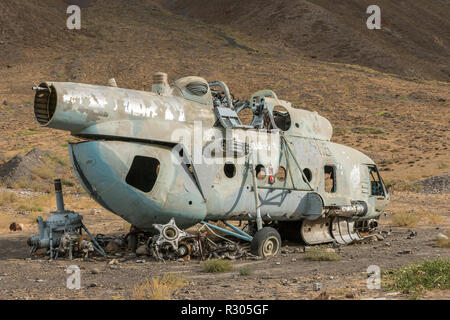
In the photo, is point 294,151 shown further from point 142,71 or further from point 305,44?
point 305,44

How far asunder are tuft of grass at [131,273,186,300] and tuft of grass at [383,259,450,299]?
3.41 m

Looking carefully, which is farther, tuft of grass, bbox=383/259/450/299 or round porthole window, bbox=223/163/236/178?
round porthole window, bbox=223/163/236/178

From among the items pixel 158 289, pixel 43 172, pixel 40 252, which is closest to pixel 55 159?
pixel 43 172

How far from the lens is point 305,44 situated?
81875 millimetres

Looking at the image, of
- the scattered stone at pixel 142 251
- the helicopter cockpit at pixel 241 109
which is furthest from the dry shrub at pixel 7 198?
the helicopter cockpit at pixel 241 109

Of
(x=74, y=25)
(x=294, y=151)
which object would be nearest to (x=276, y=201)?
(x=294, y=151)

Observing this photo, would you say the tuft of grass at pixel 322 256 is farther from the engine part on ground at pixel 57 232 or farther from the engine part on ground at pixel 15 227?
the engine part on ground at pixel 15 227

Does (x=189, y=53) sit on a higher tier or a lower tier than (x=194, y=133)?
higher

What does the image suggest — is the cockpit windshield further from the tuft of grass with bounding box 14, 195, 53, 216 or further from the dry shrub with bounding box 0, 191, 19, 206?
the dry shrub with bounding box 0, 191, 19, 206

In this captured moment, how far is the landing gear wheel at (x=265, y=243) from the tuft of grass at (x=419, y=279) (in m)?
3.28

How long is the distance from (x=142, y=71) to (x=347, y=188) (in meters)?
43.4

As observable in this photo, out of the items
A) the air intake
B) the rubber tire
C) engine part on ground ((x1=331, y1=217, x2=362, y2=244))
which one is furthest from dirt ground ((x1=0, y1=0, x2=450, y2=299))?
the air intake

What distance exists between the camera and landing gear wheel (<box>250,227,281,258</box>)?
11.9 metres

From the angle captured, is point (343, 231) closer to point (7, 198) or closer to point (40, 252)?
point (40, 252)
